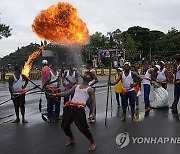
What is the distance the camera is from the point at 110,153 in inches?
241

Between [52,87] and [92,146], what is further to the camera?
[52,87]

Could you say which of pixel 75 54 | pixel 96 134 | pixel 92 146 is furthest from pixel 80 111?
pixel 75 54

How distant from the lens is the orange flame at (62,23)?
42.9ft

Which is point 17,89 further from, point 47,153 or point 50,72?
point 47,153

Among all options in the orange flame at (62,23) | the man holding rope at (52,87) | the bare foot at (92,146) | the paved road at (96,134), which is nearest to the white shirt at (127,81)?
the paved road at (96,134)

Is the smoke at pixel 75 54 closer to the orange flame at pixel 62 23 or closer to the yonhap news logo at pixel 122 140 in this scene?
the orange flame at pixel 62 23

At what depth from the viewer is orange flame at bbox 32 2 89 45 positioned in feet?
42.9

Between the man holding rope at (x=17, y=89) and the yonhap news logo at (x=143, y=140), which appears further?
the man holding rope at (x=17, y=89)

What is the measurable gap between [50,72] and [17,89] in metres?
1.06

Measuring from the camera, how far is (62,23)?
43.3ft

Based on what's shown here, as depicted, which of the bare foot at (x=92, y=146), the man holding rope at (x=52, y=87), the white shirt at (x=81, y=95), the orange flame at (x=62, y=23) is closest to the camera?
the bare foot at (x=92, y=146)

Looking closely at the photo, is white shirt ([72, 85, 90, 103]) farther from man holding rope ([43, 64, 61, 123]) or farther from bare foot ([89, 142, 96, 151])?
man holding rope ([43, 64, 61, 123])

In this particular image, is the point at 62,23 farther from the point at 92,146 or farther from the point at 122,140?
the point at 92,146

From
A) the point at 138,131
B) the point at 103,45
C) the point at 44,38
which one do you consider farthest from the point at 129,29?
the point at 138,131
